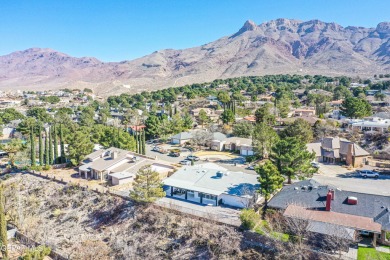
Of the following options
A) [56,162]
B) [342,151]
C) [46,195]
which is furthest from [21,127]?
[342,151]

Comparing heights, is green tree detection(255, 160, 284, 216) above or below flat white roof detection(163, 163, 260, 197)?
above

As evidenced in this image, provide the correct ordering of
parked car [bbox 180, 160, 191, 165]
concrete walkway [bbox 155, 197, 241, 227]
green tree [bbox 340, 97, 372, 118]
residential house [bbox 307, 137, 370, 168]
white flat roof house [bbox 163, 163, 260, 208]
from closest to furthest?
concrete walkway [bbox 155, 197, 241, 227], white flat roof house [bbox 163, 163, 260, 208], residential house [bbox 307, 137, 370, 168], parked car [bbox 180, 160, 191, 165], green tree [bbox 340, 97, 372, 118]

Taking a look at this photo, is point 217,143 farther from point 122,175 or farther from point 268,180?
point 268,180

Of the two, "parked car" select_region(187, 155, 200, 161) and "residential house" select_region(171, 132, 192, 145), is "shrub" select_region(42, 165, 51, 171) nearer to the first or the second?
"parked car" select_region(187, 155, 200, 161)

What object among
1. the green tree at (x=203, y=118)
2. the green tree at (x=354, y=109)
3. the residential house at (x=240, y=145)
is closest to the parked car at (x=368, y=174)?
the residential house at (x=240, y=145)

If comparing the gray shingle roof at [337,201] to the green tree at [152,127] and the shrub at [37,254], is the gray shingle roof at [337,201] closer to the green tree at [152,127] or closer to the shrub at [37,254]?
the shrub at [37,254]

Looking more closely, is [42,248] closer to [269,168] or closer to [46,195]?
[46,195]

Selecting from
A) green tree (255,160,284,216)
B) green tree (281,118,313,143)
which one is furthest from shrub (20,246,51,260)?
green tree (281,118,313,143)
